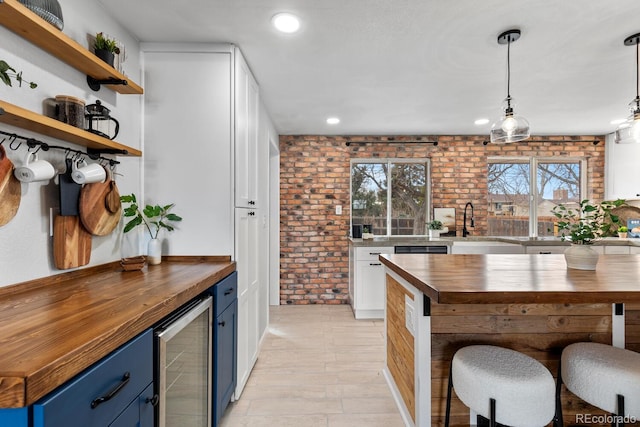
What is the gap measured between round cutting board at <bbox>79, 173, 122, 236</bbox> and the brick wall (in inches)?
113

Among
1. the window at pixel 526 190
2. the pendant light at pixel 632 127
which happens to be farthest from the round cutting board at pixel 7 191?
the window at pixel 526 190

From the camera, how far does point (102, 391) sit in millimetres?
831

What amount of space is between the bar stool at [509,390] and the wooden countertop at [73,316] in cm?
118

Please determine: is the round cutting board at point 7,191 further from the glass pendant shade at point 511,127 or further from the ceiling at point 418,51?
the glass pendant shade at point 511,127

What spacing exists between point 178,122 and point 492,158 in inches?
168

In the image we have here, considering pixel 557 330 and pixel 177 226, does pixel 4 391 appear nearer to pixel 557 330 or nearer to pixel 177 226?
pixel 177 226

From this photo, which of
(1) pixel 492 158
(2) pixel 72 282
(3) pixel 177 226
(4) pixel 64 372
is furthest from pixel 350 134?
(4) pixel 64 372

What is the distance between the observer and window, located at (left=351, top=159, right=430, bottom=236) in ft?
15.5

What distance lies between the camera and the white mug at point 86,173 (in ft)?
4.80

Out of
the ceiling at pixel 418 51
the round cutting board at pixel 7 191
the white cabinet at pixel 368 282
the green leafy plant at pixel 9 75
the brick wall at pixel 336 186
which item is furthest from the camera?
the brick wall at pixel 336 186

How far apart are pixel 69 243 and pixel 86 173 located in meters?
0.32

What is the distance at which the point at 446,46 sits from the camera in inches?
86.4

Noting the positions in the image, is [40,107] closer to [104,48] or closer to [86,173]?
[86,173]

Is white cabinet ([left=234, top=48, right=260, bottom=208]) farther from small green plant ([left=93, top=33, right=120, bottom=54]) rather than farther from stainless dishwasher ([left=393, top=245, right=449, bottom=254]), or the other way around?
stainless dishwasher ([left=393, top=245, right=449, bottom=254])
